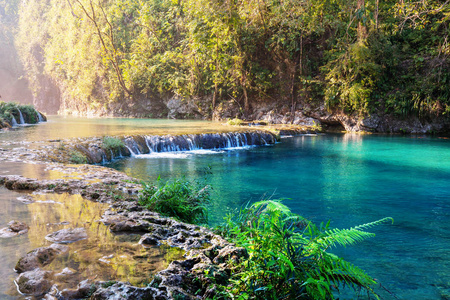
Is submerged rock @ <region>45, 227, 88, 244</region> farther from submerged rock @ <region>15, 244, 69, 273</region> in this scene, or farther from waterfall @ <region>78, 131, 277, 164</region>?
waterfall @ <region>78, 131, 277, 164</region>

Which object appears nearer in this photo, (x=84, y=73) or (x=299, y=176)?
(x=299, y=176)

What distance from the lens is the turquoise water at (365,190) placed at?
3.90 m

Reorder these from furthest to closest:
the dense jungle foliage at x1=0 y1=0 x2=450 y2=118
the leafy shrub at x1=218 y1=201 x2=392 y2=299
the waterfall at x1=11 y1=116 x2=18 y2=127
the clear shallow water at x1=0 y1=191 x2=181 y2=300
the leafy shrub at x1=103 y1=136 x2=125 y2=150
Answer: the waterfall at x1=11 y1=116 x2=18 y2=127, the dense jungle foliage at x1=0 y1=0 x2=450 y2=118, the leafy shrub at x1=103 y1=136 x2=125 y2=150, the clear shallow water at x1=0 y1=191 x2=181 y2=300, the leafy shrub at x1=218 y1=201 x2=392 y2=299

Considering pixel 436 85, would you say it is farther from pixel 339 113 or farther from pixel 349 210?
pixel 349 210

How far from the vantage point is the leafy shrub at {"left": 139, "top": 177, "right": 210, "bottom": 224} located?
4.05m

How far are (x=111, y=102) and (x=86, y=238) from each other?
34.9 metres

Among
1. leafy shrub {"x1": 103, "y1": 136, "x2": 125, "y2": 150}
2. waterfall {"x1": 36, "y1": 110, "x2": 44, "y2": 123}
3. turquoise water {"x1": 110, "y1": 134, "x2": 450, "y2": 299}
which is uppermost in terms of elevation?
waterfall {"x1": 36, "y1": 110, "x2": 44, "y2": 123}

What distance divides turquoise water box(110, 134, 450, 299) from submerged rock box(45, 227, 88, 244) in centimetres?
250

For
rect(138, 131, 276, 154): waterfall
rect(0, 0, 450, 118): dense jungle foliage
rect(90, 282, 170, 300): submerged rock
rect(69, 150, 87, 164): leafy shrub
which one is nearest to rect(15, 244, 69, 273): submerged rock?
rect(90, 282, 170, 300): submerged rock

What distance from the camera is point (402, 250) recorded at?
4.34 metres

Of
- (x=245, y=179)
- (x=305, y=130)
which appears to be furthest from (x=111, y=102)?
(x=245, y=179)

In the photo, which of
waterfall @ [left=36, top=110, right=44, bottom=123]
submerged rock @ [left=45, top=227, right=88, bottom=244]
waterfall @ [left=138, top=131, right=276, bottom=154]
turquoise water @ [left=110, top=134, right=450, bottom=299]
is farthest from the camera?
waterfall @ [left=36, top=110, right=44, bottom=123]

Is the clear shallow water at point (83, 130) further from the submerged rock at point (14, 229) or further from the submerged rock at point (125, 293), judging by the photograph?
the submerged rock at point (125, 293)

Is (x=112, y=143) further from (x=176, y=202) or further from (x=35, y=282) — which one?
(x=35, y=282)
